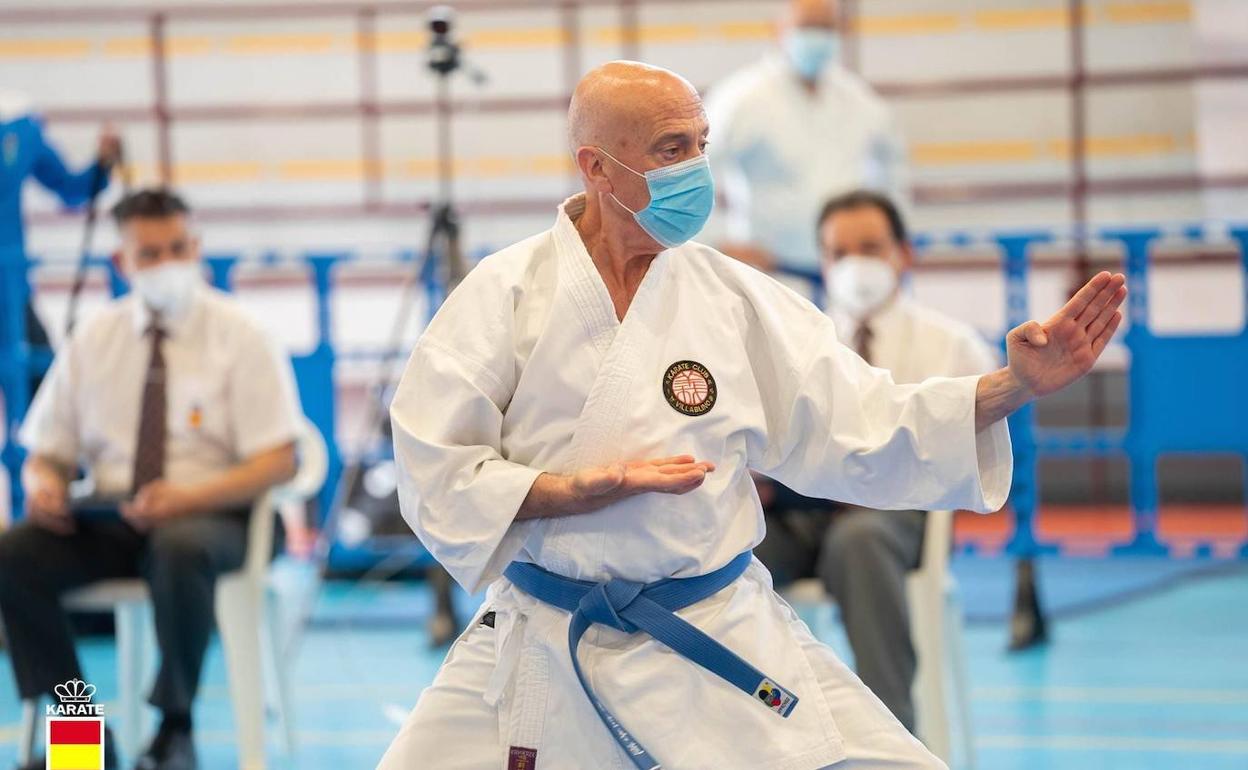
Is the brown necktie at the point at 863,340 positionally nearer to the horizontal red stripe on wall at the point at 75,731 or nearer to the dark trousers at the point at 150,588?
the dark trousers at the point at 150,588

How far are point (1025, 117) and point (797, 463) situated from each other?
21.4 feet

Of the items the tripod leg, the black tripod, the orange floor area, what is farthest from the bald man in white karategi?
the orange floor area

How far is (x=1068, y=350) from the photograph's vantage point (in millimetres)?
2053

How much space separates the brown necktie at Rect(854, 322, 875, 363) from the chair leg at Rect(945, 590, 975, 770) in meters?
0.63

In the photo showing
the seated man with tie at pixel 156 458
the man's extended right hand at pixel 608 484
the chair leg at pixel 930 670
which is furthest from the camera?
the seated man with tie at pixel 156 458

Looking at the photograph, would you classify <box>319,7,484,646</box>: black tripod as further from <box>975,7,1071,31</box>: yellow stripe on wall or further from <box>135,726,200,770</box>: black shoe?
<box>975,7,1071,31</box>: yellow stripe on wall

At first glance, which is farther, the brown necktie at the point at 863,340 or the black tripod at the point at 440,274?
the black tripod at the point at 440,274

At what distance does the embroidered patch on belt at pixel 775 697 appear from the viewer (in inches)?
82.4

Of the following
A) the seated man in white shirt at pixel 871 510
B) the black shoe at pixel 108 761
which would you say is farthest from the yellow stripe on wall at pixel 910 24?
the black shoe at pixel 108 761

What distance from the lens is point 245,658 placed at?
353cm

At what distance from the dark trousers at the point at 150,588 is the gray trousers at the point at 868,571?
126cm

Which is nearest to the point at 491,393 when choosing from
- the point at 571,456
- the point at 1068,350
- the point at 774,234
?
the point at 571,456

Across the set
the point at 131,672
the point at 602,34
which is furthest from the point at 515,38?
the point at 131,672

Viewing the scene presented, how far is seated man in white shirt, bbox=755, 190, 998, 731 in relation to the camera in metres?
3.25
